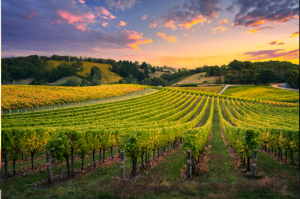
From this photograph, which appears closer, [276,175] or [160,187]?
[160,187]

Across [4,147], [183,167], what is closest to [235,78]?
[183,167]

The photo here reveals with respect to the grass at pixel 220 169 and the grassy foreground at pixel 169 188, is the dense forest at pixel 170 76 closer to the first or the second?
the grass at pixel 220 169

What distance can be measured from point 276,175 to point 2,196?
14.8 meters

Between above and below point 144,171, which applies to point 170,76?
above

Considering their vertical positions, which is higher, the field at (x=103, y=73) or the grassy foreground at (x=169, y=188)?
the field at (x=103, y=73)

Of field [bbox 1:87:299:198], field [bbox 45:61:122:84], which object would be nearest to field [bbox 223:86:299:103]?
field [bbox 1:87:299:198]

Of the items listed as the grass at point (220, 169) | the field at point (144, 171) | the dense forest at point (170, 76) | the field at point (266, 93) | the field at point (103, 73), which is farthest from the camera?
the field at point (103, 73)

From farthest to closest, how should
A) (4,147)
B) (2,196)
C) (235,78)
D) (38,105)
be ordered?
(235,78), (38,105), (4,147), (2,196)

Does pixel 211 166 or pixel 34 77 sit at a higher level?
pixel 34 77

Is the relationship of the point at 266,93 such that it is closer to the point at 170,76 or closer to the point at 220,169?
the point at 220,169

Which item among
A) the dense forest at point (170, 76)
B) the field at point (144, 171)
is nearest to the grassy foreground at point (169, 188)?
the field at point (144, 171)

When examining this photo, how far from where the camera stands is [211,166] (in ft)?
39.5

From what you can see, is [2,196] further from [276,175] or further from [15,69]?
[15,69]

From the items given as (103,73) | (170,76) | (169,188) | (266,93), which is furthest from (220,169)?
(170,76)
